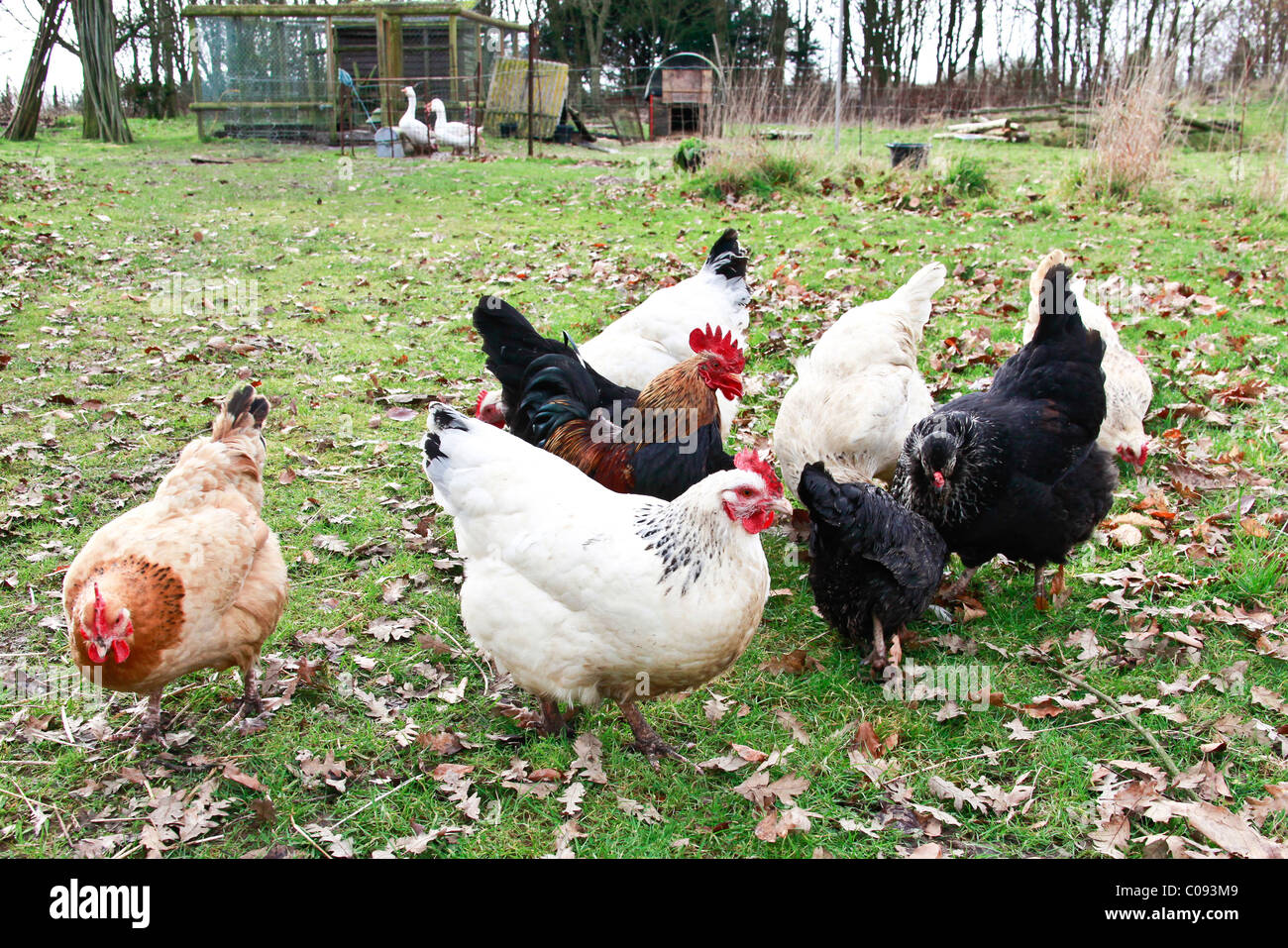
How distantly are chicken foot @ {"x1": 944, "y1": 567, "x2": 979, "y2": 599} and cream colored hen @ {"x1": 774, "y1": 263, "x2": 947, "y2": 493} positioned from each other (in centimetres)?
73

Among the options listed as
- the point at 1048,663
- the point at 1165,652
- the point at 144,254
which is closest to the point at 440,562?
the point at 1048,663

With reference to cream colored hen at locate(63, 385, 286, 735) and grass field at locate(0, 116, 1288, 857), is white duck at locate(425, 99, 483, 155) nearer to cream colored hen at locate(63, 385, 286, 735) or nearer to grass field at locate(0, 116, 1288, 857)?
grass field at locate(0, 116, 1288, 857)

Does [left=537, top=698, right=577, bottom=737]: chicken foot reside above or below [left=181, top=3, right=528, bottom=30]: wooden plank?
below

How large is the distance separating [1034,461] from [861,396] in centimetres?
99

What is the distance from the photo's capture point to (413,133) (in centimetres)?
1834

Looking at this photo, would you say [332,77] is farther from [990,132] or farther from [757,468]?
[757,468]

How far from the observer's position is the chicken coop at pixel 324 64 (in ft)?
61.7

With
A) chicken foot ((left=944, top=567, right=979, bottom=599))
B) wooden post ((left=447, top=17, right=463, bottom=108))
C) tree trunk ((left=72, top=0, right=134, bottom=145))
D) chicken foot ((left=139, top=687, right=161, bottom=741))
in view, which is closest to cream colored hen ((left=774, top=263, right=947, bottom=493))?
chicken foot ((left=944, top=567, right=979, bottom=599))

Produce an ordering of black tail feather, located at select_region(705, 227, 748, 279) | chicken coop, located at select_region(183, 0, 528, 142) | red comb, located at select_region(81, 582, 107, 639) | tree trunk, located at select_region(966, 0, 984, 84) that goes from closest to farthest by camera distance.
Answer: red comb, located at select_region(81, 582, 107, 639), black tail feather, located at select_region(705, 227, 748, 279), chicken coop, located at select_region(183, 0, 528, 142), tree trunk, located at select_region(966, 0, 984, 84)

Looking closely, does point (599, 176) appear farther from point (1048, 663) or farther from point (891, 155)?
point (1048, 663)

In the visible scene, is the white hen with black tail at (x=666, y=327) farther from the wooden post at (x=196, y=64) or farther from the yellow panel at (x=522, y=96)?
the wooden post at (x=196, y=64)

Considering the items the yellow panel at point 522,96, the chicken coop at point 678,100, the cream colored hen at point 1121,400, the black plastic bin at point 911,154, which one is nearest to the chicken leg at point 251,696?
the cream colored hen at point 1121,400

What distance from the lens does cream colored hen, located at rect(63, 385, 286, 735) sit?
10.0ft

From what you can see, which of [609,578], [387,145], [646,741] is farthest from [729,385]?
[387,145]
